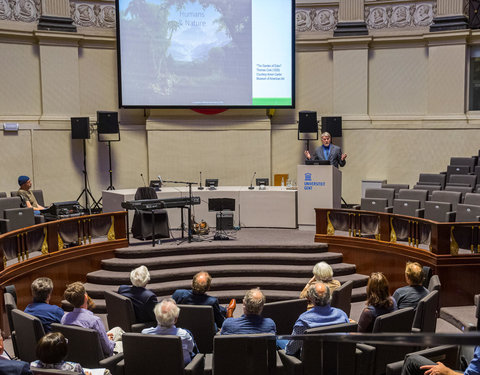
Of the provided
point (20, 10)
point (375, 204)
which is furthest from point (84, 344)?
point (20, 10)

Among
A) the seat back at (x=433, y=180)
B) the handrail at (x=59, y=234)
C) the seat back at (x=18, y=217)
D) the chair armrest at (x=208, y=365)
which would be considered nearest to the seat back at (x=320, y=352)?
the chair armrest at (x=208, y=365)

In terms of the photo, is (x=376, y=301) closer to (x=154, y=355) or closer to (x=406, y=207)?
(x=154, y=355)

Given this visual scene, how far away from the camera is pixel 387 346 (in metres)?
4.75

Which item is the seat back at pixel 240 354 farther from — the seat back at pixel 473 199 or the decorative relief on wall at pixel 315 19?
the decorative relief on wall at pixel 315 19

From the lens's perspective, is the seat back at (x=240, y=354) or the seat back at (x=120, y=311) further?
the seat back at (x=120, y=311)

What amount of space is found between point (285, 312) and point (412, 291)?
129cm

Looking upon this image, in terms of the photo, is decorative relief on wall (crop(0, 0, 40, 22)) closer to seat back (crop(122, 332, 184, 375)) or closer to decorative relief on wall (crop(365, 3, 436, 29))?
decorative relief on wall (crop(365, 3, 436, 29))

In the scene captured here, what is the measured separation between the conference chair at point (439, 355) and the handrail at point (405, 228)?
376 centimetres

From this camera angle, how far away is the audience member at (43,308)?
16.7 ft

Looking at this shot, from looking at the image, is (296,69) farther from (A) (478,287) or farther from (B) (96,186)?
(A) (478,287)

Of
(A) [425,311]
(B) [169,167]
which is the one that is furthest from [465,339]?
(B) [169,167]

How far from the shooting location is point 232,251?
30.8 ft

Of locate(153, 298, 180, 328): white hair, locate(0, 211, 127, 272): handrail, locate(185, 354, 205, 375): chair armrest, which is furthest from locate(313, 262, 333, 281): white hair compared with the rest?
locate(0, 211, 127, 272): handrail

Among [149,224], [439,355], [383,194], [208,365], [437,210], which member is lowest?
[208,365]
